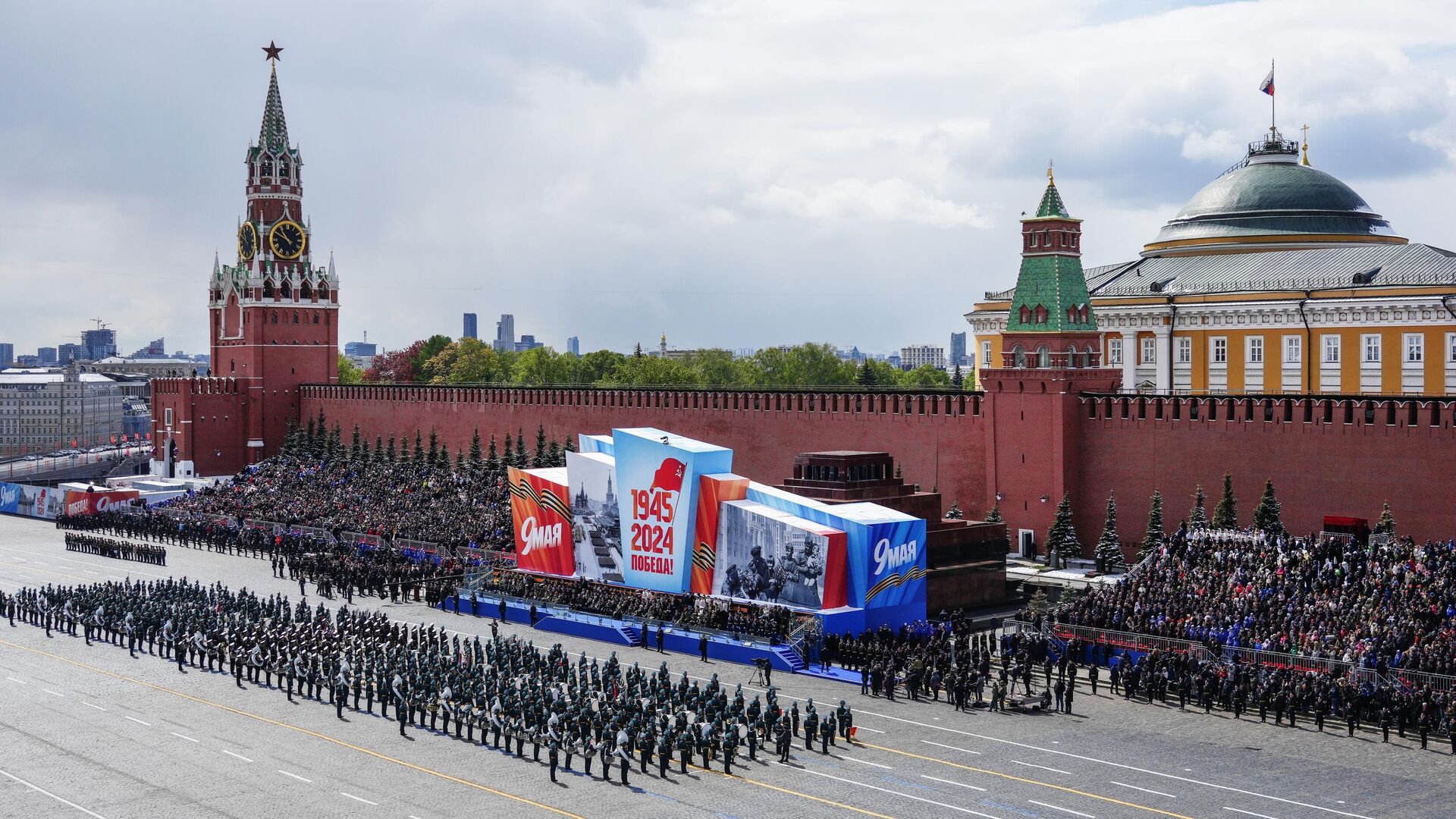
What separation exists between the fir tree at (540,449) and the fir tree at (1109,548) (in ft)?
80.1

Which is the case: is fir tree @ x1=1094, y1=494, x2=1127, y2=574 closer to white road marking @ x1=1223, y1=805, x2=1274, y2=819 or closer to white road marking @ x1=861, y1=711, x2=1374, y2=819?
white road marking @ x1=861, y1=711, x2=1374, y2=819

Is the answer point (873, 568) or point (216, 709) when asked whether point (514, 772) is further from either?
point (873, 568)

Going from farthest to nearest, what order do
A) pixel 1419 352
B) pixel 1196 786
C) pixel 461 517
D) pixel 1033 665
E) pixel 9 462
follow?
pixel 9 462 < pixel 461 517 < pixel 1419 352 < pixel 1033 665 < pixel 1196 786

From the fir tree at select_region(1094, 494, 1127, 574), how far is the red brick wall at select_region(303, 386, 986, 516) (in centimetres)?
493

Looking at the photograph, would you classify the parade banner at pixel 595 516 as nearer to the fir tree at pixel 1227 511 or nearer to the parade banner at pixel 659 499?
the parade banner at pixel 659 499

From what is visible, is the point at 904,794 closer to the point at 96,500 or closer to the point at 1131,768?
the point at 1131,768

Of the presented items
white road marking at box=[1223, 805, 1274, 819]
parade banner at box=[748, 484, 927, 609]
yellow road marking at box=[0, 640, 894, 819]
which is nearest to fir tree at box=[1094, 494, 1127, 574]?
parade banner at box=[748, 484, 927, 609]

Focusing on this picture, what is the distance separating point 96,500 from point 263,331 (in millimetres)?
14005

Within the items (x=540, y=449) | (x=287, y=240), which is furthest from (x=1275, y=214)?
(x=287, y=240)

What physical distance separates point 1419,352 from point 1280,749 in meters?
27.6

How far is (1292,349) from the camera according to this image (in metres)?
53.5

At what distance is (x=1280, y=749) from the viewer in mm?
27047

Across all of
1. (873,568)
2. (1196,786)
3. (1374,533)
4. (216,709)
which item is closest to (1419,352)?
(1374,533)

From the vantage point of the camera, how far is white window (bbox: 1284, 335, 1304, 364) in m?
53.4
